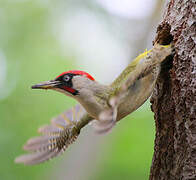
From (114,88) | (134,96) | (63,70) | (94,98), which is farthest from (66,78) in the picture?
(63,70)

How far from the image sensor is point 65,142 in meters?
4.51

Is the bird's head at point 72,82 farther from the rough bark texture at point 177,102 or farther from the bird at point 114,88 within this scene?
the rough bark texture at point 177,102

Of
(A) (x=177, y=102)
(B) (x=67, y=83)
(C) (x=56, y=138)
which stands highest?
(B) (x=67, y=83)

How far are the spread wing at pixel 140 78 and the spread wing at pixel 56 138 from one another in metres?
0.77

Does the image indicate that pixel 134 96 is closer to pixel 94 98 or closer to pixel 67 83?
pixel 94 98

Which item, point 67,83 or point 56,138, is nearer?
point 67,83

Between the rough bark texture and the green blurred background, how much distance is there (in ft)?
11.2

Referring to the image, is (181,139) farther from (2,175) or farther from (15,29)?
(15,29)

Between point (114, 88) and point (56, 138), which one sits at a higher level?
point (114, 88)

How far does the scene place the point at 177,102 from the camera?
137 inches

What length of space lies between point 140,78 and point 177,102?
1.46 feet

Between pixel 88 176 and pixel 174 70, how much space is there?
170 inches

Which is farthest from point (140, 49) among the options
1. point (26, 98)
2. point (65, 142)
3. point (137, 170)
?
point (65, 142)

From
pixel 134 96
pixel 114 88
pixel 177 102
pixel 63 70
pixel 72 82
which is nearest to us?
pixel 177 102
